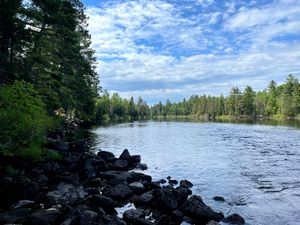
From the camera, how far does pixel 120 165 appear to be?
2722cm

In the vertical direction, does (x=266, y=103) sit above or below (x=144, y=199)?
above

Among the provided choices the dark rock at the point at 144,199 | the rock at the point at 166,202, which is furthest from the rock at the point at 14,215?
the rock at the point at 166,202

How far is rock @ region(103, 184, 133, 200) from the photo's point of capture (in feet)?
60.7

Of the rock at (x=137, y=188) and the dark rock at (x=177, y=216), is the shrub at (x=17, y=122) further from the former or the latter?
the dark rock at (x=177, y=216)

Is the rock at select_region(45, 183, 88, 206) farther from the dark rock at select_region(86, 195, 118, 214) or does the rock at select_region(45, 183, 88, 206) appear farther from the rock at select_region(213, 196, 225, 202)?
the rock at select_region(213, 196, 225, 202)

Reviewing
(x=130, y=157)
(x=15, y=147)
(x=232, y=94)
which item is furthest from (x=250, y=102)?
(x=15, y=147)

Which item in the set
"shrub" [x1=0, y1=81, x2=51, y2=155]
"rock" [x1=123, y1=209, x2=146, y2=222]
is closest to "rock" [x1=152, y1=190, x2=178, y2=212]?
"rock" [x1=123, y1=209, x2=146, y2=222]

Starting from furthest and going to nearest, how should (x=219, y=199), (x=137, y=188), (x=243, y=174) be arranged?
1. (x=243, y=174)
2. (x=137, y=188)
3. (x=219, y=199)

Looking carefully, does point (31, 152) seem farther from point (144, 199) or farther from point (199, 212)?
point (199, 212)

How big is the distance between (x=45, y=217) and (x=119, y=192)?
18.3 feet

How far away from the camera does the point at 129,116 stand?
7751 inches

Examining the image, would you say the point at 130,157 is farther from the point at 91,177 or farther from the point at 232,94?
the point at 232,94

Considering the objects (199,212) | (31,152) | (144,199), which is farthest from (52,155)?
(199,212)

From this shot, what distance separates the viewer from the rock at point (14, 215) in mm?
13841
